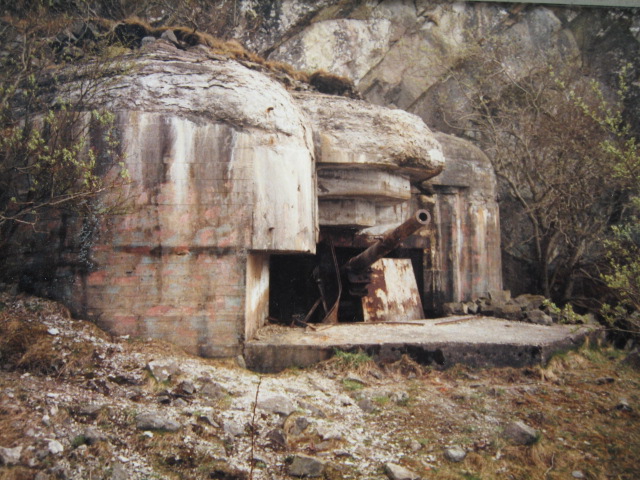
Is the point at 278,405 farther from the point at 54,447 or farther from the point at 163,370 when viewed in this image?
the point at 54,447

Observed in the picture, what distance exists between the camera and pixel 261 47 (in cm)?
862

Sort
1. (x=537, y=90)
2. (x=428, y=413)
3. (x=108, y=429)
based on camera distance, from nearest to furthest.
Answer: (x=108, y=429) < (x=428, y=413) < (x=537, y=90)

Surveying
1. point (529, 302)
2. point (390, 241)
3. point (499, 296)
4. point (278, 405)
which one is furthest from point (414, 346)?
point (499, 296)

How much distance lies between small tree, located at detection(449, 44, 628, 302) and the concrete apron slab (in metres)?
4.30

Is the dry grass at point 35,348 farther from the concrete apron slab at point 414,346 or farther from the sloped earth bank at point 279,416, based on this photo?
the concrete apron slab at point 414,346

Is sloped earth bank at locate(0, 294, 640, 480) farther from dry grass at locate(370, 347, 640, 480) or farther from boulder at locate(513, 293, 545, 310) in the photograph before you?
boulder at locate(513, 293, 545, 310)

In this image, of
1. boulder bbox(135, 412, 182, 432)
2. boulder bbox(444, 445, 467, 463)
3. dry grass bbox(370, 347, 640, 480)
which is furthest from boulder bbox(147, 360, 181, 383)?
boulder bbox(444, 445, 467, 463)

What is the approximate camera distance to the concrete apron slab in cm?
509

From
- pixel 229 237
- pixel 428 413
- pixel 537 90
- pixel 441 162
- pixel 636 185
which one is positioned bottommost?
pixel 428 413

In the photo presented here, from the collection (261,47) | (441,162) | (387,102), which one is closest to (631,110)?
(441,162)

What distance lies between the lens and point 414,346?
17.4 ft

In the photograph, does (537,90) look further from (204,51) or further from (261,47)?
(204,51)

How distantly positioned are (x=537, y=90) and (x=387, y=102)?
299cm

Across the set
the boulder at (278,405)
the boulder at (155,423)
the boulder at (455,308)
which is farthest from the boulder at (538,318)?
the boulder at (155,423)
